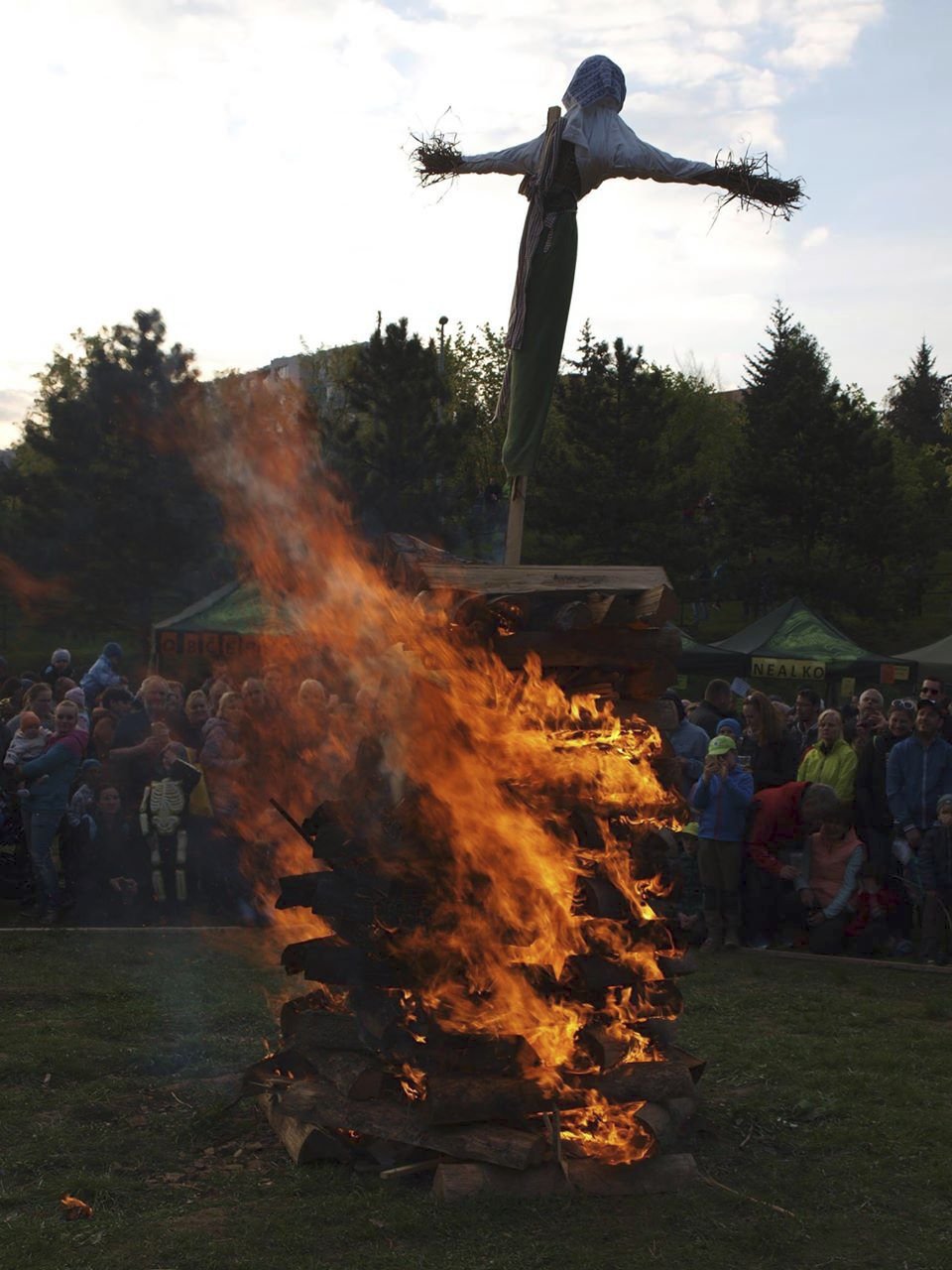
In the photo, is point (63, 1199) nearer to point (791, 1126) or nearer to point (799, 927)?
point (791, 1126)

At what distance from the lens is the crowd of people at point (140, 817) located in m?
11.0

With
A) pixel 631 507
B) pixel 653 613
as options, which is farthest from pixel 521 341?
pixel 631 507

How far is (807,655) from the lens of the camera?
2248 cm

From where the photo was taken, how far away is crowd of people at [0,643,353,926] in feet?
36.0

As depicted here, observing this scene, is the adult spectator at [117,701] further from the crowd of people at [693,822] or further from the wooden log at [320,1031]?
the wooden log at [320,1031]

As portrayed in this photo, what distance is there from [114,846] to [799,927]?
5894mm

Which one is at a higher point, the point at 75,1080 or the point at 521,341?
the point at 521,341

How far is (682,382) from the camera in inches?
2317

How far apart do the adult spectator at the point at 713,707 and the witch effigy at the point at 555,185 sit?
6.47 meters

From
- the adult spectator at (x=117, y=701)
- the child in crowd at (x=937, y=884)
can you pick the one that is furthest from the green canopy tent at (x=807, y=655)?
the adult spectator at (x=117, y=701)

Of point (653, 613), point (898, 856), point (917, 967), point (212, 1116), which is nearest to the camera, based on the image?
point (653, 613)

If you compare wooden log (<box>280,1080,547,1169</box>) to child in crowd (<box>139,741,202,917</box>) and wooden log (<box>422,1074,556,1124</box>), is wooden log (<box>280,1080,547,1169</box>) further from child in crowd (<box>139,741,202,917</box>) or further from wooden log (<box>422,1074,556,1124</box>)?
child in crowd (<box>139,741,202,917</box>)

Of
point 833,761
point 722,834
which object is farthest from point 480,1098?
point 833,761

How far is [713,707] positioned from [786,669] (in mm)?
10449
